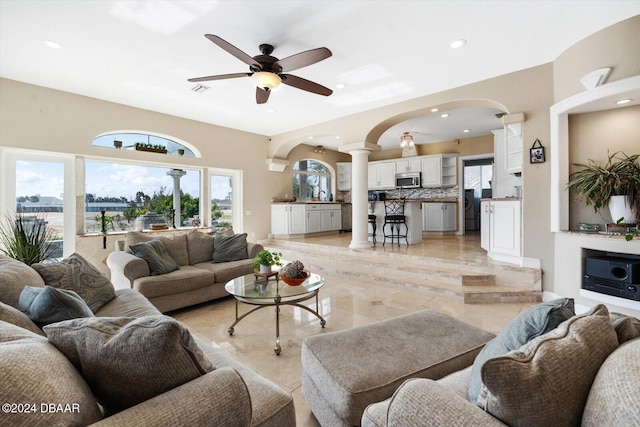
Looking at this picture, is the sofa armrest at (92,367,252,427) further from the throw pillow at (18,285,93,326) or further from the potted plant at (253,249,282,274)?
the potted plant at (253,249,282,274)

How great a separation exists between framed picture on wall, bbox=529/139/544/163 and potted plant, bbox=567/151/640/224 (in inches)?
18.3

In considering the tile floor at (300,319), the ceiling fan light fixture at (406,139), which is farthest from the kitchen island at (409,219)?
the tile floor at (300,319)

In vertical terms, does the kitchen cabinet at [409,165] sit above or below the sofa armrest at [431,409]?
above

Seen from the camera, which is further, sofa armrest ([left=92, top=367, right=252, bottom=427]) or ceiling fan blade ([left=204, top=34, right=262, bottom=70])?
ceiling fan blade ([left=204, top=34, right=262, bottom=70])

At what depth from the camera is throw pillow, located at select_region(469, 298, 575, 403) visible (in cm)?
101

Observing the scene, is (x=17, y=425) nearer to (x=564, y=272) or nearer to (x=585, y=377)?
(x=585, y=377)

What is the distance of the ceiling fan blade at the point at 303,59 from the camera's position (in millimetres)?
2604

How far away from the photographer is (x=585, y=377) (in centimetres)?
78

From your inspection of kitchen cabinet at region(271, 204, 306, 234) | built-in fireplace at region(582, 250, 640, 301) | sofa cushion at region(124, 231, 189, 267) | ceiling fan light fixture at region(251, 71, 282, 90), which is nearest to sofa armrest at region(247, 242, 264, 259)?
sofa cushion at region(124, 231, 189, 267)

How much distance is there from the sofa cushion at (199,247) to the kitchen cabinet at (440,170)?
20.7ft

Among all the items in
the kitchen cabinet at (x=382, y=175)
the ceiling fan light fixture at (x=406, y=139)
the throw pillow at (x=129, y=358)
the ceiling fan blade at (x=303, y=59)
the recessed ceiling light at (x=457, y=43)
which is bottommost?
the throw pillow at (x=129, y=358)

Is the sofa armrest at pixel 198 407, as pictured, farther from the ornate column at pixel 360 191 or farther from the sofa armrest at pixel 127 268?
the ornate column at pixel 360 191

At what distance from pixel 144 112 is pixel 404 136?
17.8 ft

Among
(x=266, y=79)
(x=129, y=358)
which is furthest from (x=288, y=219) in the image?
(x=129, y=358)
